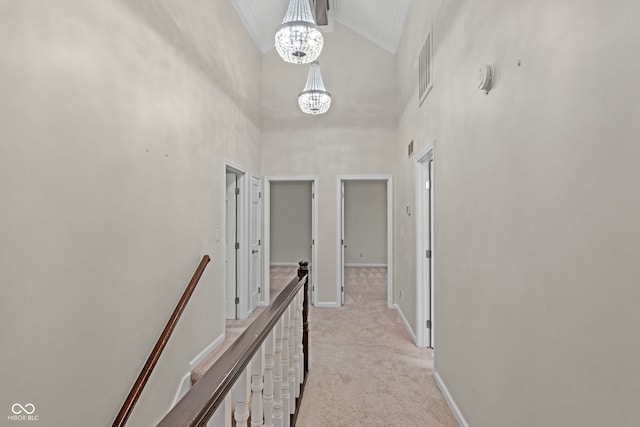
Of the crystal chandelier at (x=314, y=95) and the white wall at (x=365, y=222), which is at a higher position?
the crystal chandelier at (x=314, y=95)

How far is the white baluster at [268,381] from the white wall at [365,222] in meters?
6.25

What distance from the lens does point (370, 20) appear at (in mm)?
5230

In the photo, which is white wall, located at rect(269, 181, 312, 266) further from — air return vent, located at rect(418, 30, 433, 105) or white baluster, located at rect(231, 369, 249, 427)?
white baluster, located at rect(231, 369, 249, 427)

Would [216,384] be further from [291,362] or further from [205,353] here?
[205,353]

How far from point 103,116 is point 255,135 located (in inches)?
137

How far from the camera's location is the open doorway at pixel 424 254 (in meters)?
3.88

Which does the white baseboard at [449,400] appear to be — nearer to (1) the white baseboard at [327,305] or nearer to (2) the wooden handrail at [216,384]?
(2) the wooden handrail at [216,384]

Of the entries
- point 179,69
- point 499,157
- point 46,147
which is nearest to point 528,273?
point 499,157

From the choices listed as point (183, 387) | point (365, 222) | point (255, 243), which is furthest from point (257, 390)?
point (365, 222)

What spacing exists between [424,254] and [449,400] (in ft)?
5.03

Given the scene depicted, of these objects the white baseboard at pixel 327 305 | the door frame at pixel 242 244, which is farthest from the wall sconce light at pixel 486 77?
the white baseboard at pixel 327 305

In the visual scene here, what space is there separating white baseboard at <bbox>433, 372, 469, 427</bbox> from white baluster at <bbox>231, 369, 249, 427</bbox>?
171 cm

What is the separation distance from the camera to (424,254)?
3889mm

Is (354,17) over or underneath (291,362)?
over
